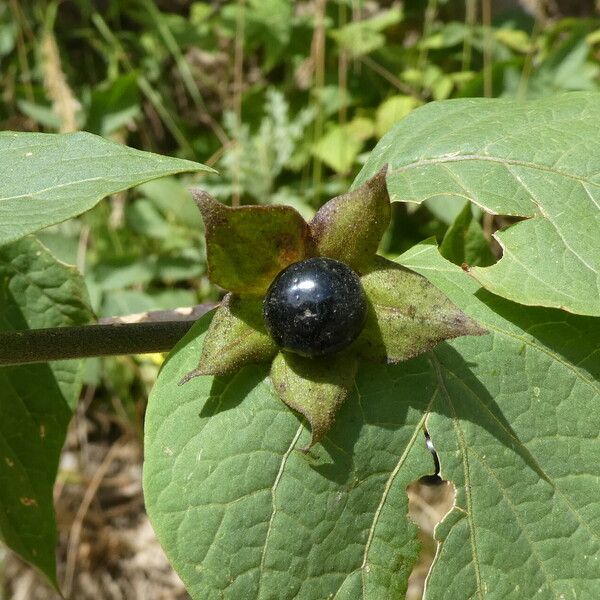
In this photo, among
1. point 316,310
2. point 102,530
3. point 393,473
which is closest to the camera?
point 316,310

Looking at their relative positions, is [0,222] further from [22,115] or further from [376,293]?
[22,115]

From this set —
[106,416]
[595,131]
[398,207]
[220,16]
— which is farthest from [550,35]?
[106,416]

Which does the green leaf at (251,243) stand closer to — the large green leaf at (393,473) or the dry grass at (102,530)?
the large green leaf at (393,473)

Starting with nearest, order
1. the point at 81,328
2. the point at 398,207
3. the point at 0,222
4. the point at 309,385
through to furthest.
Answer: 1. the point at 0,222
2. the point at 309,385
3. the point at 81,328
4. the point at 398,207

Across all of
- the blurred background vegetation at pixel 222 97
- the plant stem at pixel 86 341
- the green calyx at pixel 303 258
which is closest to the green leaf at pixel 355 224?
the green calyx at pixel 303 258

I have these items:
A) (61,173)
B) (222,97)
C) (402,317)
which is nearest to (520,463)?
(402,317)

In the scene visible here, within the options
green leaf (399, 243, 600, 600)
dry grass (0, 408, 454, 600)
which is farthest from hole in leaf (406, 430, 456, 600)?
green leaf (399, 243, 600, 600)

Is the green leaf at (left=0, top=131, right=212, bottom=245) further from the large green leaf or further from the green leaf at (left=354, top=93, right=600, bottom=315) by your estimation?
the green leaf at (left=354, top=93, right=600, bottom=315)

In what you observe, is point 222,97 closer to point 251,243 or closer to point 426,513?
point 426,513
